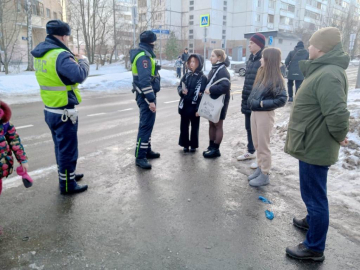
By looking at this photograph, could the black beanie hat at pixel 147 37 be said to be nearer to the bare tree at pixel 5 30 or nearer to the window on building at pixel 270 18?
the bare tree at pixel 5 30

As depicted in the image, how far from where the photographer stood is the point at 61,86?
3475mm

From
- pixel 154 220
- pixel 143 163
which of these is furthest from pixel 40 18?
pixel 154 220

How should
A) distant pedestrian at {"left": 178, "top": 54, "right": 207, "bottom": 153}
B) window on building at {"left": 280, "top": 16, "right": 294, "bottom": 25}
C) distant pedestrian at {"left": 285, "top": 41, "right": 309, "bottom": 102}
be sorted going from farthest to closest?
window on building at {"left": 280, "top": 16, "right": 294, "bottom": 25}
distant pedestrian at {"left": 285, "top": 41, "right": 309, "bottom": 102}
distant pedestrian at {"left": 178, "top": 54, "right": 207, "bottom": 153}

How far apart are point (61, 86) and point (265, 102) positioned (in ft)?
8.85

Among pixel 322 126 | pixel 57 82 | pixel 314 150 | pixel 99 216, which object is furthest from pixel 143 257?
pixel 57 82

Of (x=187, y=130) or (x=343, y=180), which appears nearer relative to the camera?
(x=343, y=180)

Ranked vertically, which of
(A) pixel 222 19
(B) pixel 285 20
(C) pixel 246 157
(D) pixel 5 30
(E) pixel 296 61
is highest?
(B) pixel 285 20

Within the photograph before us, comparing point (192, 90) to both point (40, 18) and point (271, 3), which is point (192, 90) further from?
point (271, 3)

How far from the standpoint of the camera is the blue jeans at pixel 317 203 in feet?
8.36

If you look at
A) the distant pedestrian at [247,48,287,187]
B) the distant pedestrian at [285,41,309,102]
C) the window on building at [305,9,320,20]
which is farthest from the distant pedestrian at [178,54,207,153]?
the window on building at [305,9,320,20]

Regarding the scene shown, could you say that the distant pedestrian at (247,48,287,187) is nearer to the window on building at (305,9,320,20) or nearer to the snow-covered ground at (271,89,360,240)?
the snow-covered ground at (271,89,360,240)

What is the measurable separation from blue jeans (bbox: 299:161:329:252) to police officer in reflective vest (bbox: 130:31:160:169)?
2.65 meters

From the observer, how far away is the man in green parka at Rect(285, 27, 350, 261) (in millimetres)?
2322

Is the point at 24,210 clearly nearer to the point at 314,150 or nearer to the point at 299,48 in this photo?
the point at 314,150
